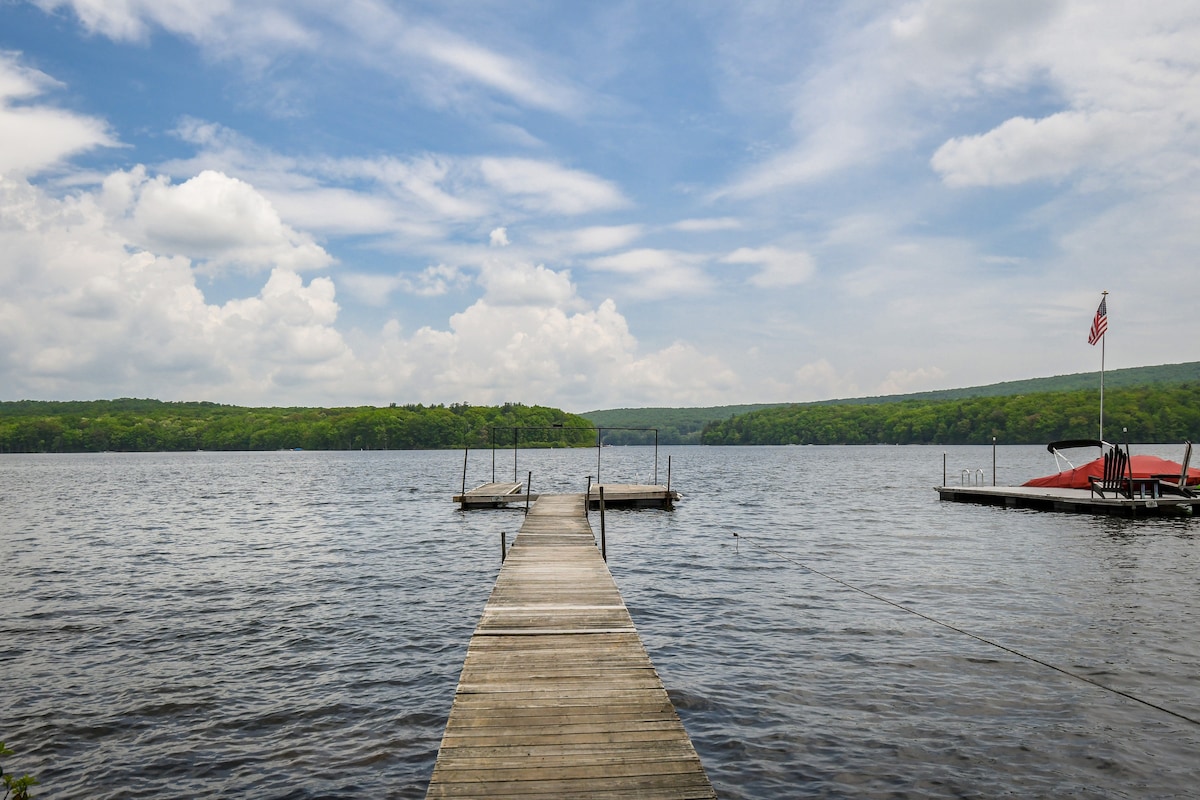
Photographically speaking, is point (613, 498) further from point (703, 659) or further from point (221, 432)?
point (221, 432)

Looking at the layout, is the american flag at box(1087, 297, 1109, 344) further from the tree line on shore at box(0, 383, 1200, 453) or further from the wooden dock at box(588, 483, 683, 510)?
the tree line on shore at box(0, 383, 1200, 453)

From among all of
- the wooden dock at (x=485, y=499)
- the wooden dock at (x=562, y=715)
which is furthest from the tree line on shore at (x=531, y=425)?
the wooden dock at (x=562, y=715)

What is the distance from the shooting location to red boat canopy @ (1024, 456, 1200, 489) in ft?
115

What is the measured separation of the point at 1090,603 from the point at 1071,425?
14718 cm

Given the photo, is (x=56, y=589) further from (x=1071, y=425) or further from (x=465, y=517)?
(x=1071, y=425)

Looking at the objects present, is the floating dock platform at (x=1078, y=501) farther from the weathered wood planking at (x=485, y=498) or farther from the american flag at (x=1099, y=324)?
the weathered wood planking at (x=485, y=498)

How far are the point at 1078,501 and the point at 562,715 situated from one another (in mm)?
34213

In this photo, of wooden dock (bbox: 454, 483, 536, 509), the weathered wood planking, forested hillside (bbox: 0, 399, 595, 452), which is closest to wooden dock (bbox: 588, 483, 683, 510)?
wooden dock (bbox: 454, 483, 536, 509)

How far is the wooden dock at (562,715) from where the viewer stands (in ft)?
20.2

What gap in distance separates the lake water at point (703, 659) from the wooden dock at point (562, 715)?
150 cm

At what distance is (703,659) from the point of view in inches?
520

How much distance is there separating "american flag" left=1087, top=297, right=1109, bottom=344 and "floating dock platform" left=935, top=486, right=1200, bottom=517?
7.28m

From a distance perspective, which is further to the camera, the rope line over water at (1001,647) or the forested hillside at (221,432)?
the forested hillside at (221,432)

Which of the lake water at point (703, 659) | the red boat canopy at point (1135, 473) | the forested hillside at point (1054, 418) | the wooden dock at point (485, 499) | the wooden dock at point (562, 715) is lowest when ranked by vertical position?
the lake water at point (703, 659)
